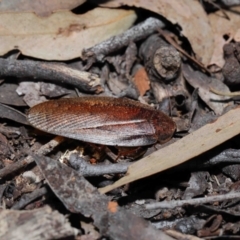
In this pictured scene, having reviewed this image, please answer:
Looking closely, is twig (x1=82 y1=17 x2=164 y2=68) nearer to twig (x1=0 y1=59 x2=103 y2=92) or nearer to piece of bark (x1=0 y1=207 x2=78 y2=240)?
twig (x1=0 y1=59 x2=103 y2=92)

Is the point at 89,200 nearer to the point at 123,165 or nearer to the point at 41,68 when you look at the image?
the point at 123,165

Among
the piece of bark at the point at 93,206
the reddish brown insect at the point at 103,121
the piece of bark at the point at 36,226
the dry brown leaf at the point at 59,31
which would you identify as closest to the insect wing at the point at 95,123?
the reddish brown insect at the point at 103,121

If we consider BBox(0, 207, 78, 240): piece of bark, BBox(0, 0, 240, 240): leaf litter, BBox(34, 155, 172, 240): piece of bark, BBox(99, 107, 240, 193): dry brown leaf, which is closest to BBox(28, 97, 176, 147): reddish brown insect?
BBox(0, 0, 240, 240): leaf litter

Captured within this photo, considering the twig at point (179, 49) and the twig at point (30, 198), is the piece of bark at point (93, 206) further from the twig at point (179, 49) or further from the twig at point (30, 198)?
the twig at point (179, 49)

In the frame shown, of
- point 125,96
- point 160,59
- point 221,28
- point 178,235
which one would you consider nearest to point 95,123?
point 125,96

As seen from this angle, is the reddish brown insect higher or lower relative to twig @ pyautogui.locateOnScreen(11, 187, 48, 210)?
higher
